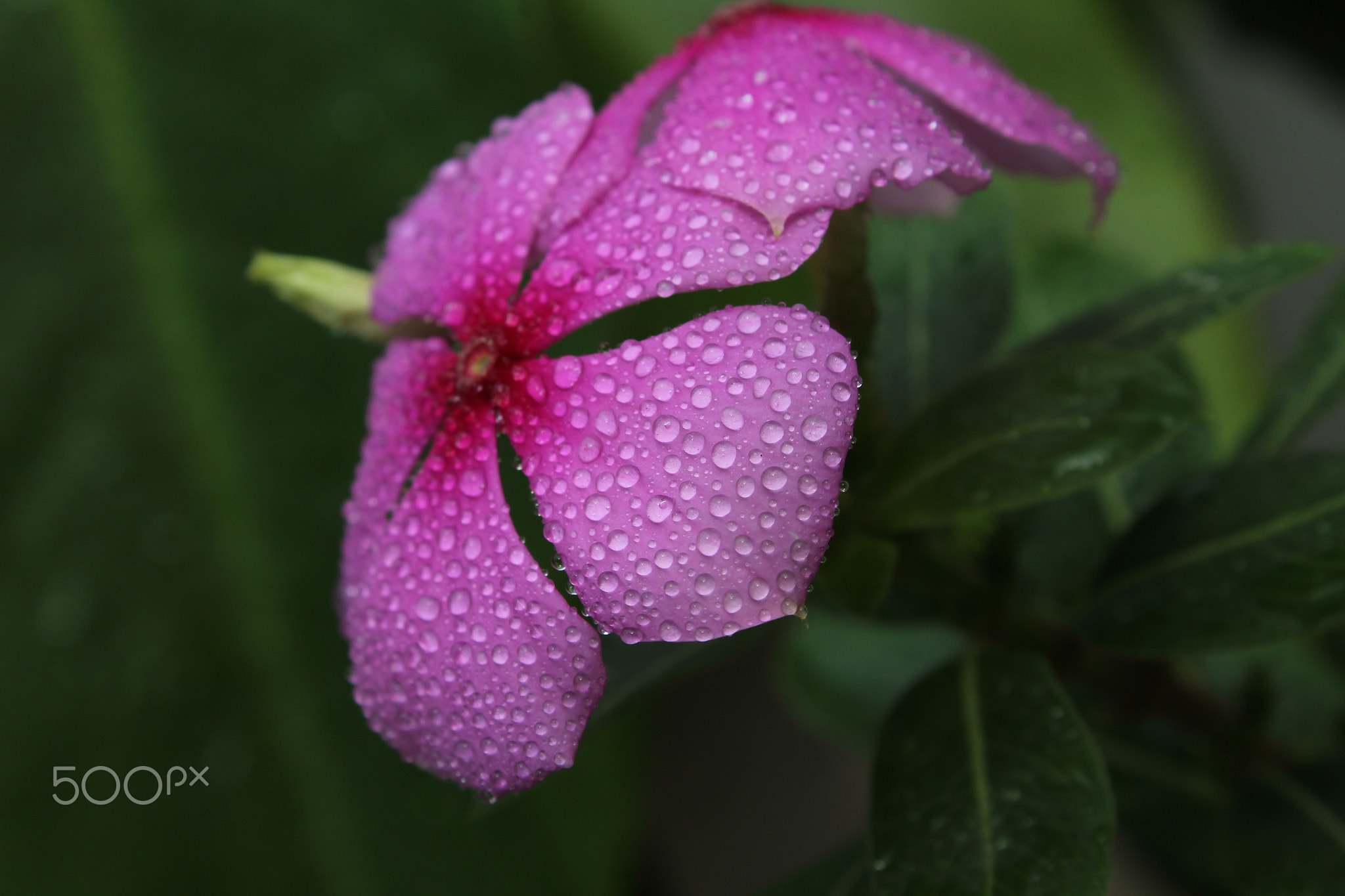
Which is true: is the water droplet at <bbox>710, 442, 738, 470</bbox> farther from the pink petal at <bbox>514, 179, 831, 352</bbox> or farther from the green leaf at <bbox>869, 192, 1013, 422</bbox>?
the green leaf at <bbox>869, 192, 1013, 422</bbox>

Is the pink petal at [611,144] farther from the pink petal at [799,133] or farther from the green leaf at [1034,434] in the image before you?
the green leaf at [1034,434]

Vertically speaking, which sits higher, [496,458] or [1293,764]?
[496,458]

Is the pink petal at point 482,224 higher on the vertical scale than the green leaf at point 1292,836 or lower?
higher

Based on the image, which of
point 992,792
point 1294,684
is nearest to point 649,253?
point 992,792

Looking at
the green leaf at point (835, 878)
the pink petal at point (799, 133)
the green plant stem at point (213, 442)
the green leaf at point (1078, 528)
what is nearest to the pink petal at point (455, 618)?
the pink petal at point (799, 133)

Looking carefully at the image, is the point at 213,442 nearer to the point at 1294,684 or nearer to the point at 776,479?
the point at 776,479

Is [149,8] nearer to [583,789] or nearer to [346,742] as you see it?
[346,742]

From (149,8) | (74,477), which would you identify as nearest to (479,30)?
(149,8)
